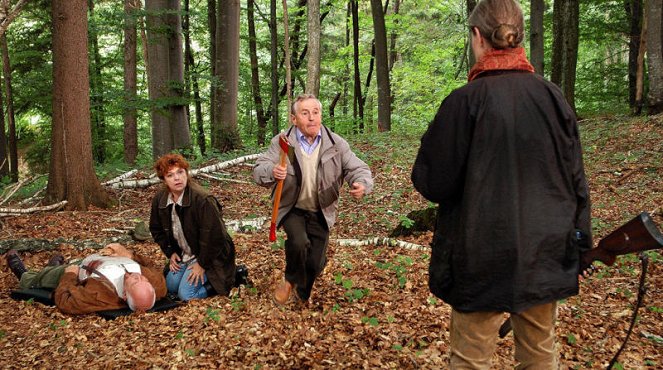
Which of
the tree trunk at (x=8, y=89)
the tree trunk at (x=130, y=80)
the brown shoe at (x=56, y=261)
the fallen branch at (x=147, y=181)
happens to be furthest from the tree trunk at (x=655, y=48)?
the tree trunk at (x=8, y=89)

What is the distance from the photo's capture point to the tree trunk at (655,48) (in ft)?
40.2

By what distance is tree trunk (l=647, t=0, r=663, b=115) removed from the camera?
12242mm

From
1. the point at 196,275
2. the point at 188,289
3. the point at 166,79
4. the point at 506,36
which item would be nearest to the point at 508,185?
the point at 506,36

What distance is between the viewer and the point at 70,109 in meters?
8.52

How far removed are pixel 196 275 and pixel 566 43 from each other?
42.4 ft

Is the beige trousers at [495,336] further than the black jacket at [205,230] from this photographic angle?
No

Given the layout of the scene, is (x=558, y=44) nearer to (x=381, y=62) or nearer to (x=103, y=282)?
(x=381, y=62)

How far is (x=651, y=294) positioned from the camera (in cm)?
484

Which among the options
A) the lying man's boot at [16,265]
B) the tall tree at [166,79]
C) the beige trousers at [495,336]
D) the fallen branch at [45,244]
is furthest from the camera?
the tall tree at [166,79]

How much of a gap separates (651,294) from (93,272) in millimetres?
5598

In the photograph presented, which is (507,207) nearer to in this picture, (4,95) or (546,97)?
(546,97)

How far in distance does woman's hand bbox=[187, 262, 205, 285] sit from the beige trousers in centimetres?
338

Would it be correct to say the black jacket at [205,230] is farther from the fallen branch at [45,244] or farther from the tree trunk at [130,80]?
the tree trunk at [130,80]

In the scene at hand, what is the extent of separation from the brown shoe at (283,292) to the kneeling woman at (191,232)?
76cm
